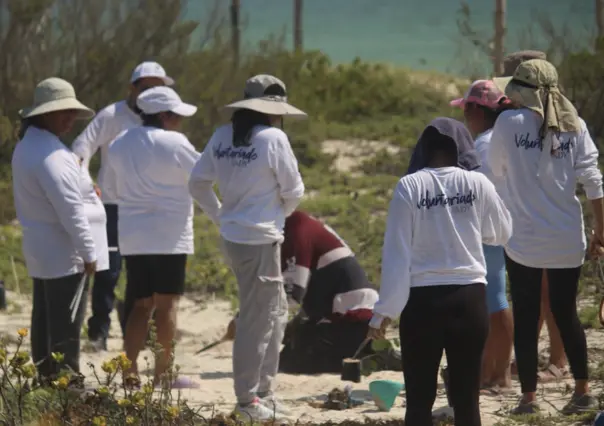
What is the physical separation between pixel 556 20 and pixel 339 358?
10199 mm

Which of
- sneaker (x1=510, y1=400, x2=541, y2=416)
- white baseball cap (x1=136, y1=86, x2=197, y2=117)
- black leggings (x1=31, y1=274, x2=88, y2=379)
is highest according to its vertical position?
white baseball cap (x1=136, y1=86, x2=197, y2=117)

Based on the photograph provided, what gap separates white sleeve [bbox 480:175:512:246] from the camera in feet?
17.9

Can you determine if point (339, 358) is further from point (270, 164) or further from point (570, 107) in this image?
point (570, 107)

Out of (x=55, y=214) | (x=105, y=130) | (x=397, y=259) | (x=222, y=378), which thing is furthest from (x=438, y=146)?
(x=105, y=130)

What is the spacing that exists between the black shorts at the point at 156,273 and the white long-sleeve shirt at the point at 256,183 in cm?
84

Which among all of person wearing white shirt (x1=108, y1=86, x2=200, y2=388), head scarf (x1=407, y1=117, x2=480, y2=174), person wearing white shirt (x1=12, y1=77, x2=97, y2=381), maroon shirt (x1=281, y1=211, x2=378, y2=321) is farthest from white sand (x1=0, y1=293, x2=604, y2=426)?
head scarf (x1=407, y1=117, x2=480, y2=174)

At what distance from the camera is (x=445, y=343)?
533cm

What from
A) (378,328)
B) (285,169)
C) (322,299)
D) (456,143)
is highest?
(456,143)

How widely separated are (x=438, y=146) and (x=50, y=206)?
2.43m

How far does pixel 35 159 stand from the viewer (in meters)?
6.90

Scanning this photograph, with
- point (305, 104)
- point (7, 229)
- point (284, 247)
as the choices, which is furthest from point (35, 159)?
point (305, 104)

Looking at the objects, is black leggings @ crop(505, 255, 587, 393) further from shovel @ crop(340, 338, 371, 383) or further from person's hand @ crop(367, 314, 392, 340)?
shovel @ crop(340, 338, 371, 383)

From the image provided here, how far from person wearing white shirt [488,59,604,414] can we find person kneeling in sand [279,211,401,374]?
1.62m

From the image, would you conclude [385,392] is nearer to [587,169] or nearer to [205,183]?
[205,183]
